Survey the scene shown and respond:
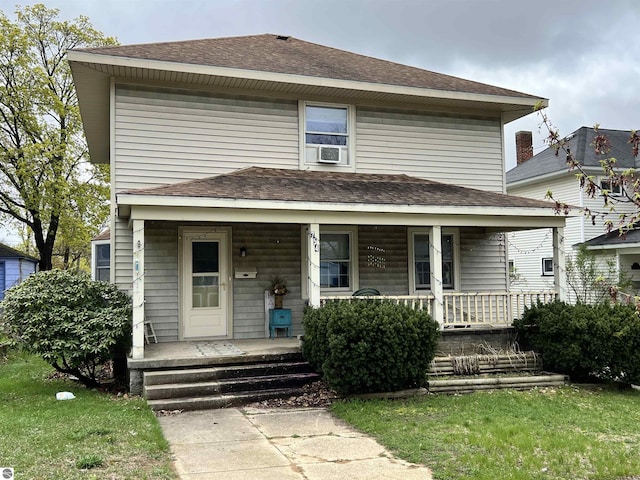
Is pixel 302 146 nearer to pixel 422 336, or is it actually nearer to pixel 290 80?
pixel 290 80

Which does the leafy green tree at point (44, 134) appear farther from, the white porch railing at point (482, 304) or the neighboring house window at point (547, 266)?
the neighboring house window at point (547, 266)

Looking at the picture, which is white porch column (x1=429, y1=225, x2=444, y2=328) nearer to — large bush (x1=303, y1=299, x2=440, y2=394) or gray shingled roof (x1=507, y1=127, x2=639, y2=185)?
large bush (x1=303, y1=299, x2=440, y2=394)

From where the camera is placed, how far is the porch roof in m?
8.26

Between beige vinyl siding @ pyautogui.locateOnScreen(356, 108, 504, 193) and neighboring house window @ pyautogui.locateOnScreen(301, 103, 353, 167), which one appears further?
beige vinyl siding @ pyautogui.locateOnScreen(356, 108, 504, 193)

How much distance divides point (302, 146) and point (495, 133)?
180 inches

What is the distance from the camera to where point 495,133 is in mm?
12234

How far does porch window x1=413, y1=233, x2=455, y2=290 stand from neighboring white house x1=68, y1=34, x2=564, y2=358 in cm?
3

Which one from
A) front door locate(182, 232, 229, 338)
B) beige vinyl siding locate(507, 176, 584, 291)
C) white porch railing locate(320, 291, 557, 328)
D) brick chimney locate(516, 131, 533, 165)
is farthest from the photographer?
brick chimney locate(516, 131, 533, 165)

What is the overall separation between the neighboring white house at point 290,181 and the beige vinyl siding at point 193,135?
24 millimetres

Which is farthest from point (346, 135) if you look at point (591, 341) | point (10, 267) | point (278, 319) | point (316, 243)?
point (10, 267)

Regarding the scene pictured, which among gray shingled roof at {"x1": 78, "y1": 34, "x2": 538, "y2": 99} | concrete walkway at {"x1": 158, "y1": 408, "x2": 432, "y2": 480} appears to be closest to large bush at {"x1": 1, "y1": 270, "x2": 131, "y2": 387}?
concrete walkway at {"x1": 158, "y1": 408, "x2": 432, "y2": 480}

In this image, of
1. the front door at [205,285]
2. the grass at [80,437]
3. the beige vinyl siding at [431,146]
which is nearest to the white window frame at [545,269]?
the beige vinyl siding at [431,146]

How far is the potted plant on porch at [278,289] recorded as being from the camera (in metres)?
10.3

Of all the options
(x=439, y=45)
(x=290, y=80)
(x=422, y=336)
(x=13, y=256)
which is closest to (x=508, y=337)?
(x=422, y=336)
